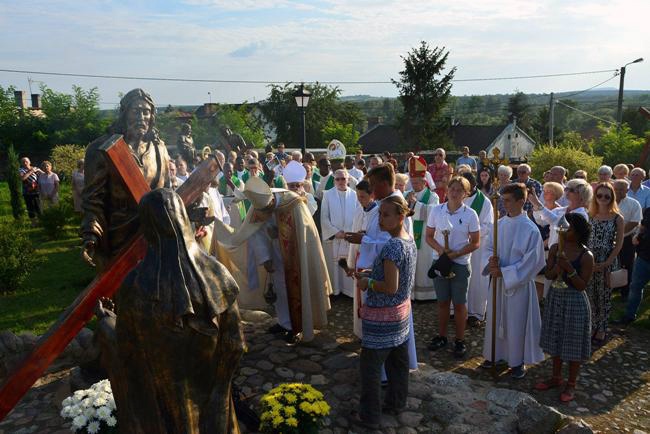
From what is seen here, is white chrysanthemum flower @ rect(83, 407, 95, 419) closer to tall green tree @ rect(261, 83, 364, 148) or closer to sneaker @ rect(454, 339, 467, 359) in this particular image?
sneaker @ rect(454, 339, 467, 359)

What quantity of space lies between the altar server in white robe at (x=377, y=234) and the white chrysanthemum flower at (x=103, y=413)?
218cm

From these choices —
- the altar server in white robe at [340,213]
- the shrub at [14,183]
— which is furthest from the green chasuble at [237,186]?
the shrub at [14,183]

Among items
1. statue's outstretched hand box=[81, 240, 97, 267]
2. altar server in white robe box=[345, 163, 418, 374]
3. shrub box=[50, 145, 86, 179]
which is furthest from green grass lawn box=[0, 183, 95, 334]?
shrub box=[50, 145, 86, 179]

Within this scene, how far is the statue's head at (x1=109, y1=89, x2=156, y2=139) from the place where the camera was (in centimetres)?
411

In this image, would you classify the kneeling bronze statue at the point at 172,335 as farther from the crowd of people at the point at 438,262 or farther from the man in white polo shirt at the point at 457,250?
the man in white polo shirt at the point at 457,250

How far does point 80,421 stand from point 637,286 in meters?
6.86

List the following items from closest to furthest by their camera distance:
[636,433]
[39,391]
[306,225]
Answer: [636,433]
[39,391]
[306,225]

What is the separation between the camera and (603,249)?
20.8 ft

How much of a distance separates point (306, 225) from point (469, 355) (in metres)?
2.41

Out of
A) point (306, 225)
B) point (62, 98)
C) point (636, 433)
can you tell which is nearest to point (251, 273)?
point (306, 225)

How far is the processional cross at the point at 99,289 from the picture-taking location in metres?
3.04

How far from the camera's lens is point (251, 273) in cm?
616

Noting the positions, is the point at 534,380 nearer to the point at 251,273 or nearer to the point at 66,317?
the point at 251,273

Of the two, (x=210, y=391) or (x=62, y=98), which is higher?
(x=62, y=98)
